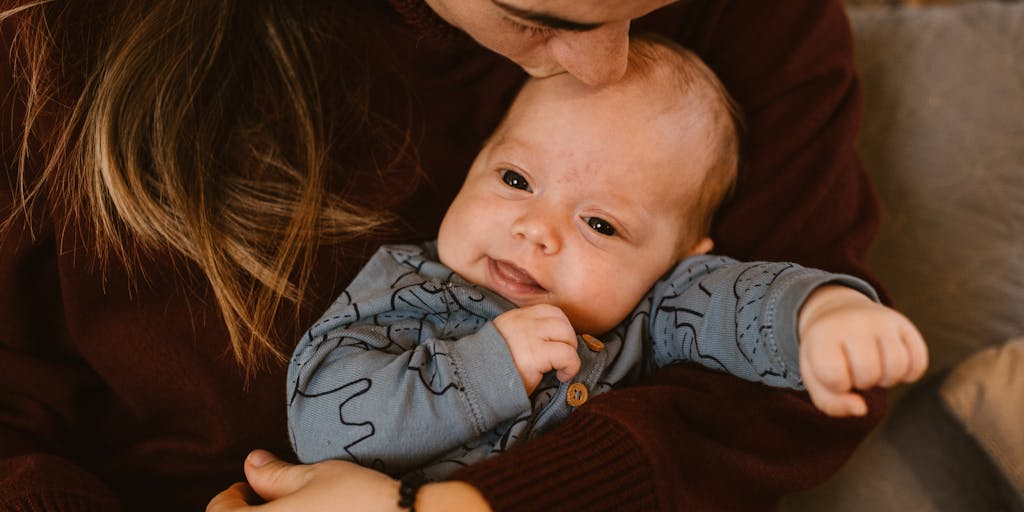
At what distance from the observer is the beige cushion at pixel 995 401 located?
117cm

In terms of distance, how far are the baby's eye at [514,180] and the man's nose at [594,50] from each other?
0.17 metres

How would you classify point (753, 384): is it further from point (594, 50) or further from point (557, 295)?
point (594, 50)

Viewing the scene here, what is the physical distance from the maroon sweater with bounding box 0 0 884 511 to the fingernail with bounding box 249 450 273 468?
0.05 m

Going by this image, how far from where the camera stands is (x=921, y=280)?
136cm

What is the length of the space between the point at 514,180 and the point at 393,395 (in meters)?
0.32

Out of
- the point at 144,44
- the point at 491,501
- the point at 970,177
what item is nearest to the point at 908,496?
the point at 970,177

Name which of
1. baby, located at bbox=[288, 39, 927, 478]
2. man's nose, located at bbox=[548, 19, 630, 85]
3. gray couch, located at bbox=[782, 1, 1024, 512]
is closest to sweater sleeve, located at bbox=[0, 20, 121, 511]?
baby, located at bbox=[288, 39, 927, 478]

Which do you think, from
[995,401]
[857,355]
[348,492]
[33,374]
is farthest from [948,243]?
[33,374]

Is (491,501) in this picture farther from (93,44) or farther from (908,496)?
(908,496)

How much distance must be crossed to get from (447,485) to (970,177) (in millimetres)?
1128

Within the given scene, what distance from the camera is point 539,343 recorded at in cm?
83

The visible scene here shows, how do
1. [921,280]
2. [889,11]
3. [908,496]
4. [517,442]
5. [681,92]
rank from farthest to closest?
1. [889,11]
2. [921,280]
3. [908,496]
4. [681,92]
5. [517,442]

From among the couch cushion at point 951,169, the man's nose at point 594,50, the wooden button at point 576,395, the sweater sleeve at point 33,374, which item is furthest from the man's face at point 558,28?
the couch cushion at point 951,169

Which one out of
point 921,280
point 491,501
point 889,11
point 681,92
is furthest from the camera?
point 889,11
